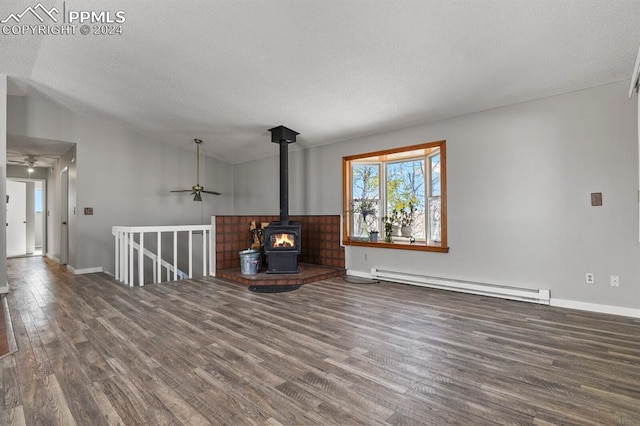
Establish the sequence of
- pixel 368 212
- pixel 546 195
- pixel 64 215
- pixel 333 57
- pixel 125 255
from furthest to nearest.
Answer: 1. pixel 64 215
2. pixel 368 212
3. pixel 125 255
4. pixel 546 195
5. pixel 333 57

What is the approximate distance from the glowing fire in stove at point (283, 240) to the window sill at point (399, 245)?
102 cm

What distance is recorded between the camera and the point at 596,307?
324cm

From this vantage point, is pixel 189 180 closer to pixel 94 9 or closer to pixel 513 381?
Result: pixel 94 9

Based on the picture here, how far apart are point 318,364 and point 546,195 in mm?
3215

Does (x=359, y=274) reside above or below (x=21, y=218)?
below

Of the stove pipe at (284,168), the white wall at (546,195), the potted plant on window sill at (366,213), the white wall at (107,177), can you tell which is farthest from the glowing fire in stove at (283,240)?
the white wall at (107,177)

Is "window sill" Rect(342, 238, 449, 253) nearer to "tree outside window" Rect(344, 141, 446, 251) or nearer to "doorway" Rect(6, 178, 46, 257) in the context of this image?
"tree outside window" Rect(344, 141, 446, 251)

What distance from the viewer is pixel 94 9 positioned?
2.89 meters

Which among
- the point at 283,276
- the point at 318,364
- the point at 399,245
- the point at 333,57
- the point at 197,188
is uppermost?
the point at 333,57

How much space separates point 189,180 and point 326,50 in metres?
5.18

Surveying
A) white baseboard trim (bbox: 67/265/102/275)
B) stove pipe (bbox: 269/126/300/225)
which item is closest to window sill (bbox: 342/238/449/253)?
stove pipe (bbox: 269/126/300/225)

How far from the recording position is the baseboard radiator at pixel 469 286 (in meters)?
3.52

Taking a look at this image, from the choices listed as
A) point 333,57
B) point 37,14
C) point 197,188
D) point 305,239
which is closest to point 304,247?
point 305,239

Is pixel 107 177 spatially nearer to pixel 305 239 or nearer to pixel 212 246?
pixel 212 246
